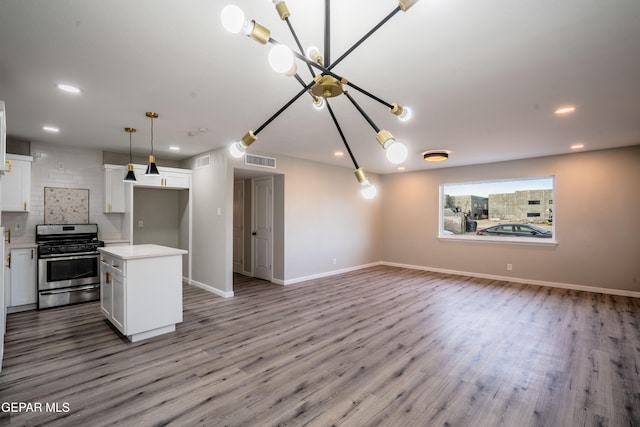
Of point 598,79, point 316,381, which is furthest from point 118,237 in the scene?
point 598,79

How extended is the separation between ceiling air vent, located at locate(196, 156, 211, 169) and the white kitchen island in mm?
2215

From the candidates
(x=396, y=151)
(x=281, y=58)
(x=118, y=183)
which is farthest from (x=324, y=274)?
(x=281, y=58)

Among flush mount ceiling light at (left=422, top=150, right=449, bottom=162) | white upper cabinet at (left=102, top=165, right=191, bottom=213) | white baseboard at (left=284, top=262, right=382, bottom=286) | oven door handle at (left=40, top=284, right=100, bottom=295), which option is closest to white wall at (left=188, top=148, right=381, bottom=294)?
white baseboard at (left=284, top=262, right=382, bottom=286)

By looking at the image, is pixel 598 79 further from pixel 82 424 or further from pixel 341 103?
pixel 82 424

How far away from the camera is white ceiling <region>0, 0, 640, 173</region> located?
5.73 feet

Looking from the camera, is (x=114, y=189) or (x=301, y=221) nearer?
(x=114, y=189)

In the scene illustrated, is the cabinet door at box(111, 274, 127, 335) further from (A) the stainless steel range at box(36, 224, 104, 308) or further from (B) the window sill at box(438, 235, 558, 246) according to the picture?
(B) the window sill at box(438, 235, 558, 246)

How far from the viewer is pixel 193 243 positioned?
572cm

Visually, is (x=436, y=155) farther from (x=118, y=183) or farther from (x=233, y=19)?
(x=118, y=183)

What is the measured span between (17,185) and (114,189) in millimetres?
1164

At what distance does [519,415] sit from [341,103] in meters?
2.93

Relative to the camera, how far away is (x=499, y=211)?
643cm

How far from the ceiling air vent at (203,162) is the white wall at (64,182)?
162 centimetres

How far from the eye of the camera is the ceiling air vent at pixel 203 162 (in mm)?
5355
